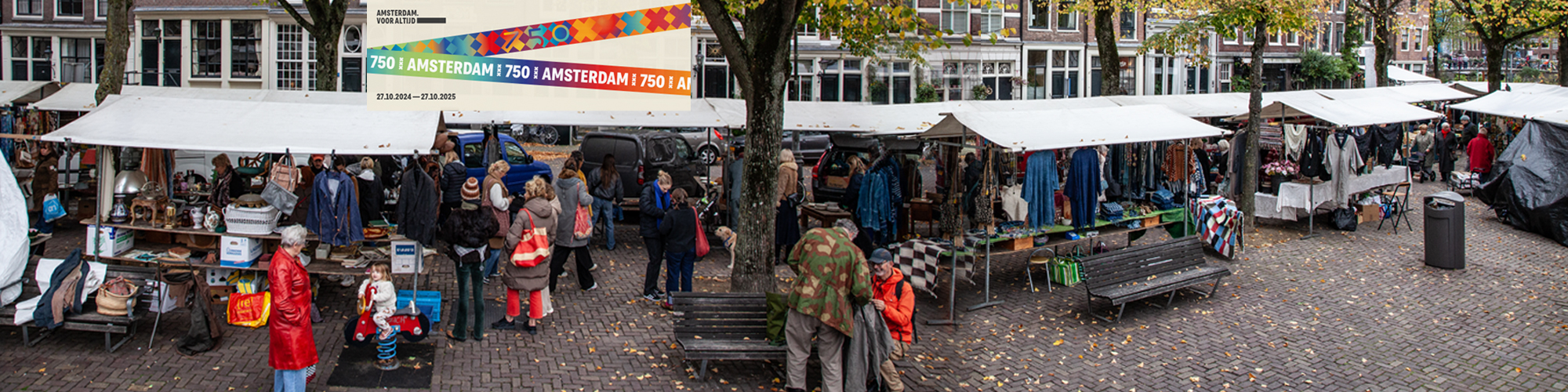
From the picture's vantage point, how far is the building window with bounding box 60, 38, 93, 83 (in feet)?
108

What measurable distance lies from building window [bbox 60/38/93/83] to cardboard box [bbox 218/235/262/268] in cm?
2989

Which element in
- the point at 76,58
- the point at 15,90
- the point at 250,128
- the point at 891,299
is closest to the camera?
the point at 891,299

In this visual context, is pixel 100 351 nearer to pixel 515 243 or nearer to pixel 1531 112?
pixel 515 243

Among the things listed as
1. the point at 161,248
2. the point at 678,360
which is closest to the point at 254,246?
the point at 161,248

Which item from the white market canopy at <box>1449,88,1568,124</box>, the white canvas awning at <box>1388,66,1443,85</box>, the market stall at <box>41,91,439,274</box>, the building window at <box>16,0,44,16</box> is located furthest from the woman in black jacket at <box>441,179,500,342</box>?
the white canvas awning at <box>1388,66,1443,85</box>

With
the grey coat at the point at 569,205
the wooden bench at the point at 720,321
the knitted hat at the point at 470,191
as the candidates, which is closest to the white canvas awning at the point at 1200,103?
the grey coat at the point at 569,205

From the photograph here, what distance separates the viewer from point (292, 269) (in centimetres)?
702

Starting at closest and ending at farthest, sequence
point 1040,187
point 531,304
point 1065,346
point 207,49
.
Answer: point 531,304, point 1065,346, point 1040,187, point 207,49

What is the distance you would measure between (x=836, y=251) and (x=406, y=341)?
12.6 ft

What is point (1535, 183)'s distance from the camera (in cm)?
1581

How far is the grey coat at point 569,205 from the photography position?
10.4 metres

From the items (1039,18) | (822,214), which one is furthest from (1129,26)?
(822,214)

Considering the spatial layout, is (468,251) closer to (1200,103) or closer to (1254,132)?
(1254,132)

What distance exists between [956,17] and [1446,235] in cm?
2438
